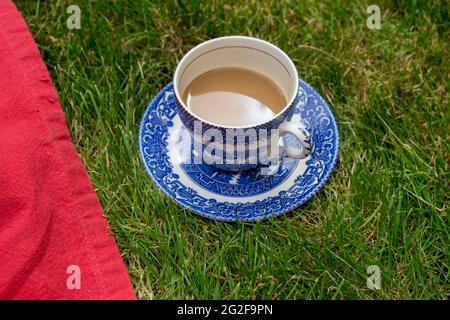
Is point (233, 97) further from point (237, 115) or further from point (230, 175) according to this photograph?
point (230, 175)

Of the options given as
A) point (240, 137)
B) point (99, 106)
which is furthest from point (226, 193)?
point (99, 106)

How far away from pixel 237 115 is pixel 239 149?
0.32 ft

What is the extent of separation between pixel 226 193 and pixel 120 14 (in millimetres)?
528

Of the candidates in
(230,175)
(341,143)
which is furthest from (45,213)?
(341,143)

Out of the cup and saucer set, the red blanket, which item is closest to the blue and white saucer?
the cup and saucer set

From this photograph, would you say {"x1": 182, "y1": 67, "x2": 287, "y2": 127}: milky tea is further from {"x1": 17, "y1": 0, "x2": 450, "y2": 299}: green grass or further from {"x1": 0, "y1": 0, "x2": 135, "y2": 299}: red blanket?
{"x1": 0, "y1": 0, "x2": 135, "y2": 299}: red blanket

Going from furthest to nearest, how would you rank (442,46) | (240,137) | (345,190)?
(442,46), (345,190), (240,137)

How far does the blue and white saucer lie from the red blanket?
14 cm

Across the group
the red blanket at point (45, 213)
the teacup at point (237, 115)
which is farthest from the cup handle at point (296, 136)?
the red blanket at point (45, 213)

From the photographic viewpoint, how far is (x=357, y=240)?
3.57 ft

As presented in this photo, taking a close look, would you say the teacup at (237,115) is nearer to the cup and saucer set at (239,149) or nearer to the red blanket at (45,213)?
the cup and saucer set at (239,149)

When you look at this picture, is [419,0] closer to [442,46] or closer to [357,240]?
[442,46]

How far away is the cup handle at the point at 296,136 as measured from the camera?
1.09 metres

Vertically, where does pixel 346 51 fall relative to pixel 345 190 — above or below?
above
